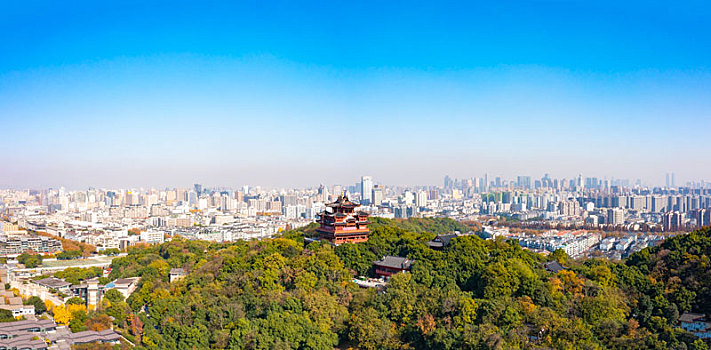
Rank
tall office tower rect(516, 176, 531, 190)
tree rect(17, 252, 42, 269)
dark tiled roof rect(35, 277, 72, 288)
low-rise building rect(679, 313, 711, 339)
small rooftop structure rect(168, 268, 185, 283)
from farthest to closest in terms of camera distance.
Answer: tall office tower rect(516, 176, 531, 190), tree rect(17, 252, 42, 269), dark tiled roof rect(35, 277, 72, 288), small rooftop structure rect(168, 268, 185, 283), low-rise building rect(679, 313, 711, 339)

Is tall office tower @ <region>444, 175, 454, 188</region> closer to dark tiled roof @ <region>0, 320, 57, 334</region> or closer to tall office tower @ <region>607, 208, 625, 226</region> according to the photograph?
tall office tower @ <region>607, 208, 625, 226</region>

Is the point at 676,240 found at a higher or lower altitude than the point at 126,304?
higher

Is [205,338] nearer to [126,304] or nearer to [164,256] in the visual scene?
[126,304]

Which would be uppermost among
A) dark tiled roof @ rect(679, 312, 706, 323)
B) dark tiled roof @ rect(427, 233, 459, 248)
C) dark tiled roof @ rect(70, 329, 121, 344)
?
dark tiled roof @ rect(427, 233, 459, 248)

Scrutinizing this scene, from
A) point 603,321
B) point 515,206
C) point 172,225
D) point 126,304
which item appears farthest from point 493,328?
point 515,206

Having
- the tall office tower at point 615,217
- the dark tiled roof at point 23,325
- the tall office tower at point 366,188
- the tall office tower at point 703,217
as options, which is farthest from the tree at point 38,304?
the tall office tower at point 366,188

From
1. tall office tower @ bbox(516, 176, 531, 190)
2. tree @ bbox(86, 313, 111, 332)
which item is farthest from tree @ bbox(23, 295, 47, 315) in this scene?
tall office tower @ bbox(516, 176, 531, 190)
